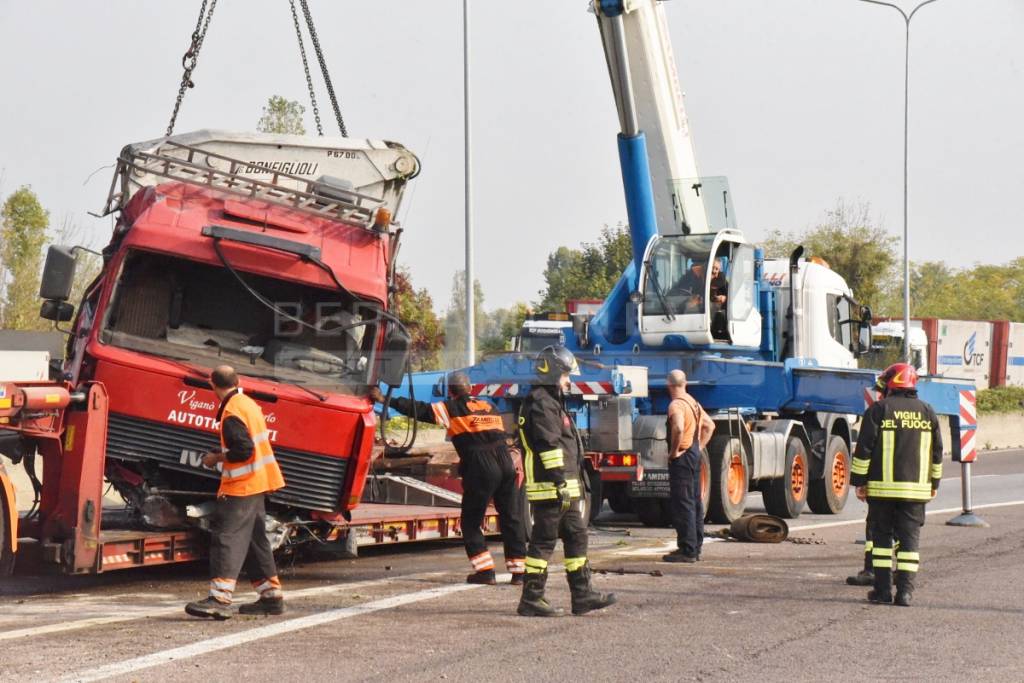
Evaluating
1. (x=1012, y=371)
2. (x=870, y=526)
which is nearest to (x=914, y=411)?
(x=870, y=526)

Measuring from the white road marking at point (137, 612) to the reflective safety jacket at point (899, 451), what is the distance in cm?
358

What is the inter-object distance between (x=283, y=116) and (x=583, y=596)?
69.7 feet

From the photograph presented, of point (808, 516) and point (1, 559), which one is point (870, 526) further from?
point (808, 516)

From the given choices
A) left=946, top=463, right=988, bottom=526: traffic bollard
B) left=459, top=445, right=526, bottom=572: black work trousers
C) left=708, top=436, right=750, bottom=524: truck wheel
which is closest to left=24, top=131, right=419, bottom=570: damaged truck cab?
left=459, top=445, right=526, bottom=572: black work trousers

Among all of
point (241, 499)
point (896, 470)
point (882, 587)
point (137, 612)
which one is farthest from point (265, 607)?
point (896, 470)

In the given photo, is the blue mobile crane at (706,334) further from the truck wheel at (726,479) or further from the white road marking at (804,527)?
the white road marking at (804,527)

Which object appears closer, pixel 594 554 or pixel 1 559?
pixel 1 559

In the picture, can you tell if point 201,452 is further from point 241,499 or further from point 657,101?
point 657,101

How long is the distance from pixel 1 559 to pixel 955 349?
4364cm

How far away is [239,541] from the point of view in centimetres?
913

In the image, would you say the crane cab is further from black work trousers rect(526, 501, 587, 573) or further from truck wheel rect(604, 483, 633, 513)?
black work trousers rect(526, 501, 587, 573)

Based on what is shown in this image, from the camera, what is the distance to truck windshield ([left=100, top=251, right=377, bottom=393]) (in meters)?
10.5

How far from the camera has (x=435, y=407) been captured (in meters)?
14.1

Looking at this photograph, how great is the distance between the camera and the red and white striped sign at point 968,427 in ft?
55.6
